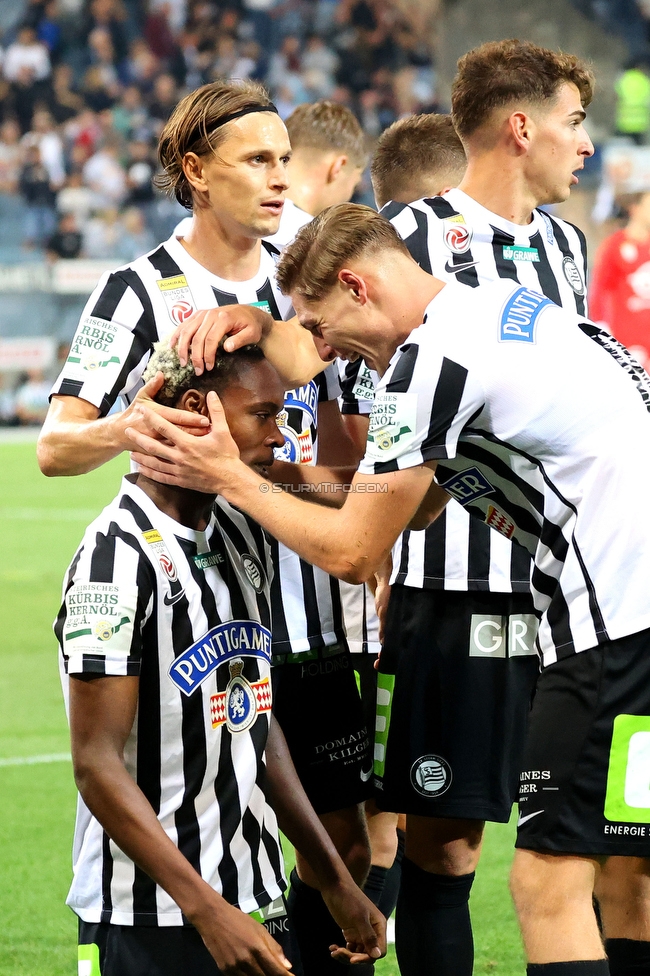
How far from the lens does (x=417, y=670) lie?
343 cm

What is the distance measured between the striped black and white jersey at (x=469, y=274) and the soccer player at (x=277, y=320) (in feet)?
0.83

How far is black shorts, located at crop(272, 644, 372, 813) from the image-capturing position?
3365 mm

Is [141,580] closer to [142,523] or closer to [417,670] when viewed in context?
[142,523]

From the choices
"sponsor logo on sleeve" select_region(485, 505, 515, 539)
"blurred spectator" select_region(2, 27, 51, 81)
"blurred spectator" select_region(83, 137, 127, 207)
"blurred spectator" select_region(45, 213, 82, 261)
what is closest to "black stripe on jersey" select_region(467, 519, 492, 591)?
"sponsor logo on sleeve" select_region(485, 505, 515, 539)

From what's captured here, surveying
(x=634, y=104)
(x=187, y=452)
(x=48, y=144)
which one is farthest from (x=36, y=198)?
(x=187, y=452)

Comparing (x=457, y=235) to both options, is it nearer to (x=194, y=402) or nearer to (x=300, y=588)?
(x=300, y=588)

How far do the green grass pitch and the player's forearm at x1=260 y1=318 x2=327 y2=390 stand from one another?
1.86m

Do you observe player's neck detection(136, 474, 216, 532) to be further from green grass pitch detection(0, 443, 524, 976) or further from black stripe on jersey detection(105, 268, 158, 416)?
green grass pitch detection(0, 443, 524, 976)

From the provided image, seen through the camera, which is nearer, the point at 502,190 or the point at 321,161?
the point at 502,190

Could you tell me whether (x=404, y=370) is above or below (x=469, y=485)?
above

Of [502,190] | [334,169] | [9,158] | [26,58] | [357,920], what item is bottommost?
[357,920]

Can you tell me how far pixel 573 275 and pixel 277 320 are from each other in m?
0.96

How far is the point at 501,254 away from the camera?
359 cm

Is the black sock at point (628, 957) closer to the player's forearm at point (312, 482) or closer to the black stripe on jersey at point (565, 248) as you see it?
the player's forearm at point (312, 482)
